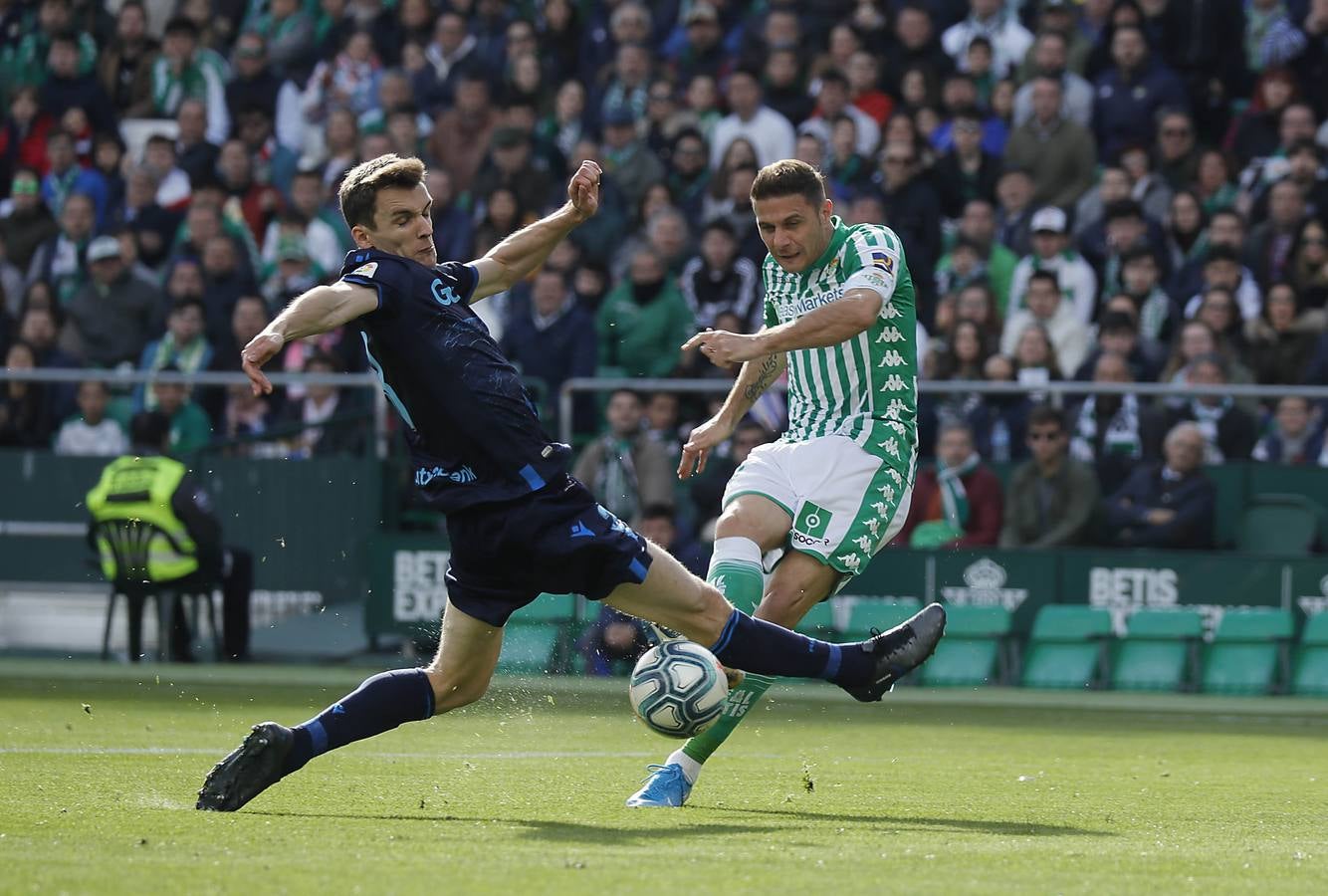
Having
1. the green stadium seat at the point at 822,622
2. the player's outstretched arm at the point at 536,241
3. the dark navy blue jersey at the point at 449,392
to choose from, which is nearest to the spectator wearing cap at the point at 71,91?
the green stadium seat at the point at 822,622

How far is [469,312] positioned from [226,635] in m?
8.73

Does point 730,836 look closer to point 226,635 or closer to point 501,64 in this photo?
point 226,635

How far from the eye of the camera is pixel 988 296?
15.7 m

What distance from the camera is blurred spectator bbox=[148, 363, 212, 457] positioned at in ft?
51.6

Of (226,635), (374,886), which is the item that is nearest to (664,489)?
(226,635)

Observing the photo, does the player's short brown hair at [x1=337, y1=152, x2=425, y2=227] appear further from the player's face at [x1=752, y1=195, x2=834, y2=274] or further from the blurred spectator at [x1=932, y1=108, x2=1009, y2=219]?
the blurred spectator at [x1=932, y1=108, x2=1009, y2=219]

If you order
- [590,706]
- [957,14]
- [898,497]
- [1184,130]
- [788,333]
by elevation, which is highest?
[957,14]

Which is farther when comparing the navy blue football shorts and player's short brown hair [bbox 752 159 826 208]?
player's short brown hair [bbox 752 159 826 208]

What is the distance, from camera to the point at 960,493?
14.5 meters

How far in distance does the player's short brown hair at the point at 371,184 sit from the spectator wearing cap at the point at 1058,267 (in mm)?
9265

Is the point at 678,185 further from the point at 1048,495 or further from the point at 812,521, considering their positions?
the point at 812,521

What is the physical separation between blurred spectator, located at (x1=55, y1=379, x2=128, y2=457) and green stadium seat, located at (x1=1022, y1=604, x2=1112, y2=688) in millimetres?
6927

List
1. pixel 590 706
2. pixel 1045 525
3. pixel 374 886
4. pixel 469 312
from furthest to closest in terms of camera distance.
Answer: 1. pixel 1045 525
2. pixel 590 706
3. pixel 469 312
4. pixel 374 886

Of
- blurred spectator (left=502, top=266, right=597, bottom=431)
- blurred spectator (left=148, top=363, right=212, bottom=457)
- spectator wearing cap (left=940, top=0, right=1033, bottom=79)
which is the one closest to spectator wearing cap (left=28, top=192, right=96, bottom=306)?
blurred spectator (left=148, top=363, right=212, bottom=457)
